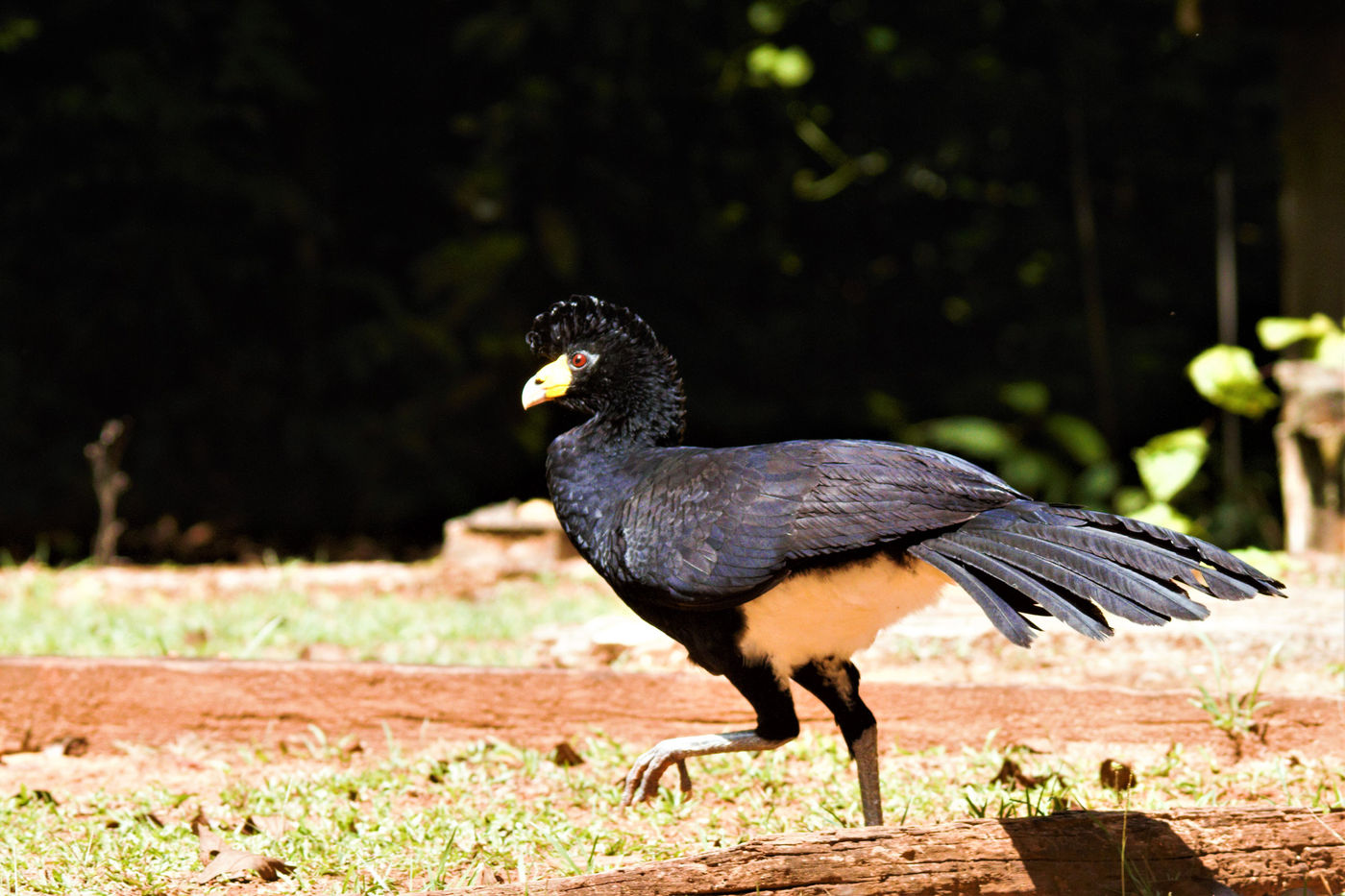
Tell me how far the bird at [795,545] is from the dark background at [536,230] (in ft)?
15.8

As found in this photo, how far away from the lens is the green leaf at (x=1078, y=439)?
7.11 meters

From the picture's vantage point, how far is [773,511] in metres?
2.58

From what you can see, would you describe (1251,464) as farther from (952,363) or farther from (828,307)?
(828,307)

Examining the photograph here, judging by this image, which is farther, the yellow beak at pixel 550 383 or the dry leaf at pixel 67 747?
the dry leaf at pixel 67 747

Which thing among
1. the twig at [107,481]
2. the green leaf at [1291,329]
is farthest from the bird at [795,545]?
the twig at [107,481]

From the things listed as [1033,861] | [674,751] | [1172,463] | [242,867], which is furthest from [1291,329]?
[242,867]

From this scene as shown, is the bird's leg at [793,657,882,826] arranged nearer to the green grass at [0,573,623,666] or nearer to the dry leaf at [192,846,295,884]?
the dry leaf at [192,846,295,884]

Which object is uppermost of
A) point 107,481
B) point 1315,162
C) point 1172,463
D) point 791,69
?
point 791,69

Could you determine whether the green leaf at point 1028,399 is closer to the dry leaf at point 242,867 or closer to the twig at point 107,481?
the twig at point 107,481

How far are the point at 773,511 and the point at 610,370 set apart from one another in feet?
1.89

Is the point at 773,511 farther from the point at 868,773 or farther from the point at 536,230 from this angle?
the point at 536,230

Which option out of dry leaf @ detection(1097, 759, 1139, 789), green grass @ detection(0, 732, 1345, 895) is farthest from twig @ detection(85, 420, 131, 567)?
dry leaf @ detection(1097, 759, 1139, 789)

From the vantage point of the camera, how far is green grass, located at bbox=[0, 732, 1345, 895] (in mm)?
2551

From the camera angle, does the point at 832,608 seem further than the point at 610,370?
No
